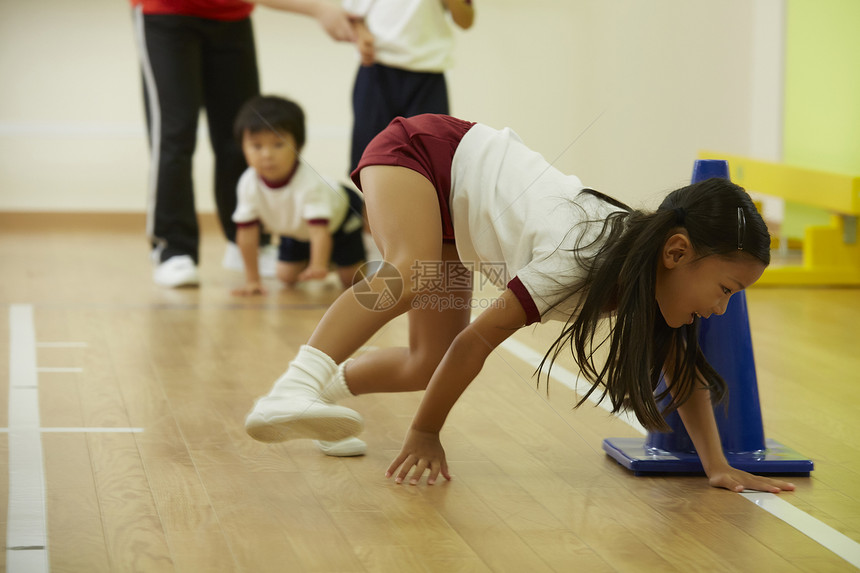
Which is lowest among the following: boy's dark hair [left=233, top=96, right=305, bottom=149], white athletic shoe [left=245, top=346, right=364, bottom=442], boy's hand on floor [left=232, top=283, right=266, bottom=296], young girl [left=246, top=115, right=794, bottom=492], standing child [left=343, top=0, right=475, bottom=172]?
boy's hand on floor [left=232, top=283, right=266, bottom=296]

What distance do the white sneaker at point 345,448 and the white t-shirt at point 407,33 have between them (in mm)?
1142

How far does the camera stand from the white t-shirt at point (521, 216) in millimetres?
1318

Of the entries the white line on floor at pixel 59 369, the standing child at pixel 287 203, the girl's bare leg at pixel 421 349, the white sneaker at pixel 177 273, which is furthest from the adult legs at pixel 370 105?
the girl's bare leg at pixel 421 349

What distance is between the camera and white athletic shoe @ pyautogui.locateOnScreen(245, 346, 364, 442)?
1.32 meters

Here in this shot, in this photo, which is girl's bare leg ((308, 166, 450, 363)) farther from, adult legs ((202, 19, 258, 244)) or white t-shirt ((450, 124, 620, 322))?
adult legs ((202, 19, 258, 244))

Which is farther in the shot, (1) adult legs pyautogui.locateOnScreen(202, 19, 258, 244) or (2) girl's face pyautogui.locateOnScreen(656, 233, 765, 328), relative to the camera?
(1) adult legs pyautogui.locateOnScreen(202, 19, 258, 244)

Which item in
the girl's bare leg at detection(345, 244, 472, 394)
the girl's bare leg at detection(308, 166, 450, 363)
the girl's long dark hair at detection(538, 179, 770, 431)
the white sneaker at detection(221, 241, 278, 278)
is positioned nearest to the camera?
the girl's long dark hair at detection(538, 179, 770, 431)

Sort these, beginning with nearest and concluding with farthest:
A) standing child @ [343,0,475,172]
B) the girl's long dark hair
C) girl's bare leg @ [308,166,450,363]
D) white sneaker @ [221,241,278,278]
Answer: the girl's long dark hair
girl's bare leg @ [308,166,450,363]
standing child @ [343,0,475,172]
white sneaker @ [221,241,278,278]

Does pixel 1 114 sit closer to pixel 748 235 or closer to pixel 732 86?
pixel 732 86

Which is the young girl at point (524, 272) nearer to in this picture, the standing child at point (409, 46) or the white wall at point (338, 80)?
the white wall at point (338, 80)

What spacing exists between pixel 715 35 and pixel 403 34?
3.58 feet

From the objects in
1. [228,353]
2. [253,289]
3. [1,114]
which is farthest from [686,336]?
[1,114]

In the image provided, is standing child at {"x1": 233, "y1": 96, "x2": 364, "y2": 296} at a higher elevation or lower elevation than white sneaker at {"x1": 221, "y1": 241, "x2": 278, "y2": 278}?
higher

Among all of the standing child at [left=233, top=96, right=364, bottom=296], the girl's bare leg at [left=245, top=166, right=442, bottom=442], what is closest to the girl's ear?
the girl's bare leg at [left=245, top=166, right=442, bottom=442]
